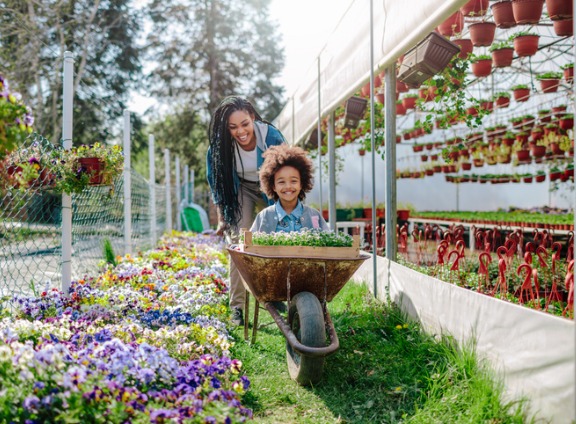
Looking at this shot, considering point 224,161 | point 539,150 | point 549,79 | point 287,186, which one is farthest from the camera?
point 539,150

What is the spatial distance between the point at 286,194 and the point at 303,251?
757 millimetres

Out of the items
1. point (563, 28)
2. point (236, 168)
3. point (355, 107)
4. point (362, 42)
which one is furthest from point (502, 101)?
point (236, 168)

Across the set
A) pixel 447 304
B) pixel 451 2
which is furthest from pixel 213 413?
pixel 451 2

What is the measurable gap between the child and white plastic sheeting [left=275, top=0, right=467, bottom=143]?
1.10 meters

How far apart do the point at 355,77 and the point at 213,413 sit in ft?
12.9

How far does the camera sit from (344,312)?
14.6 ft

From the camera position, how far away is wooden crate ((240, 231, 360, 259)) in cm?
322

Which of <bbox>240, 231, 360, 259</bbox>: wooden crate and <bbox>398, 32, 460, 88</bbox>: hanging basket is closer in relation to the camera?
<bbox>240, 231, 360, 259</bbox>: wooden crate

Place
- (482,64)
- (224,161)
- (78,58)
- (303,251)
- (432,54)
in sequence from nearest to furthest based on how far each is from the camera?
(303,251) < (432,54) < (224,161) < (482,64) < (78,58)

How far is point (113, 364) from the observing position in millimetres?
2311

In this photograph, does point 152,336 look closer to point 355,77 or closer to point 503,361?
point 503,361

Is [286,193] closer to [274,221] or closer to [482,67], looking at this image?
[274,221]

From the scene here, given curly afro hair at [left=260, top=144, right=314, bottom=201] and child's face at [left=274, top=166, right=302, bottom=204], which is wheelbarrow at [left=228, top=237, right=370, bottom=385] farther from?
curly afro hair at [left=260, top=144, right=314, bottom=201]

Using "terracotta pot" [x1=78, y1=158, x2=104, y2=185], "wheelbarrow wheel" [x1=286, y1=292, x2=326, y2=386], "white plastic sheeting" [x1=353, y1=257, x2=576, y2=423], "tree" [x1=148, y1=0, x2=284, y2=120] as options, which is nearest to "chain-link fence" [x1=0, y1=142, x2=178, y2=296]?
"terracotta pot" [x1=78, y1=158, x2=104, y2=185]
